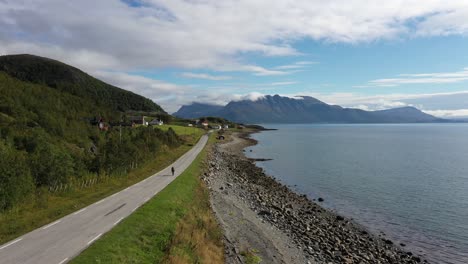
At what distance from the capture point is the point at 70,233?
73.3ft

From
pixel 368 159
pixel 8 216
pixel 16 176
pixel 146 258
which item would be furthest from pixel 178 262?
pixel 368 159

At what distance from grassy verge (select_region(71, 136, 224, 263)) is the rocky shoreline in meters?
1.81

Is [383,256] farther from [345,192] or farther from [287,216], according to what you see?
[345,192]

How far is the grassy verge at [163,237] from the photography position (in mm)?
19439

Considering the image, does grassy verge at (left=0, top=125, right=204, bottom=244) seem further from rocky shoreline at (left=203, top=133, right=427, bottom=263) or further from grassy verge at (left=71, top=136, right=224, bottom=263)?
rocky shoreline at (left=203, top=133, right=427, bottom=263)

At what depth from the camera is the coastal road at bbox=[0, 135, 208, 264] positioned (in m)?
18.3

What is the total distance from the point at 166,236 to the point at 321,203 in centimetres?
3309

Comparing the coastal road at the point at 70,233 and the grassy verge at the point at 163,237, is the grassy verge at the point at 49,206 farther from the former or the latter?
the grassy verge at the point at 163,237

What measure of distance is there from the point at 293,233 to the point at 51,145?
1605 inches

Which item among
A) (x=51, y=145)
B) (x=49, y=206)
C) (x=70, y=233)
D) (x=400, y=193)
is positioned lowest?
(x=400, y=193)

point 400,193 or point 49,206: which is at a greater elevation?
point 49,206

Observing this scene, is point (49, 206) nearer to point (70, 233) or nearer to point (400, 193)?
point (70, 233)

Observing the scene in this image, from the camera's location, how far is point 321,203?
5128cm

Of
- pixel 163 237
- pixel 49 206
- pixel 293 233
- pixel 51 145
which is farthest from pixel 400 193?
pixel 51 145
